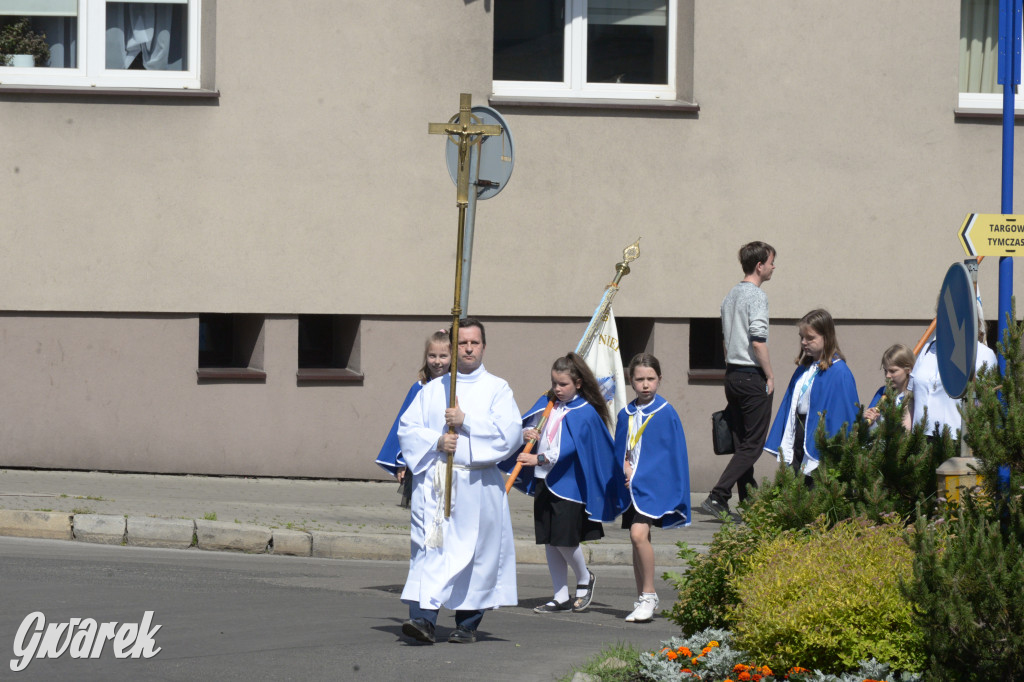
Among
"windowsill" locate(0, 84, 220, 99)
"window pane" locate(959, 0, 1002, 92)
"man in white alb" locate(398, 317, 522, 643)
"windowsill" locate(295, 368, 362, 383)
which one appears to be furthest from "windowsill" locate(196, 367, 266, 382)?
"window pane" locate(959, 0, 1002, 92)

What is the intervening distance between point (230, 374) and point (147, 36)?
321cm

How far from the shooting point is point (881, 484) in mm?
6559

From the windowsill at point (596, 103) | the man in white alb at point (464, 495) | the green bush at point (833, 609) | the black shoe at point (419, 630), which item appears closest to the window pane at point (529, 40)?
the windowsill at point (596, 103)

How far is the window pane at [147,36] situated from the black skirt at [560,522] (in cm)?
672

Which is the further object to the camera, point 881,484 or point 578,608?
point 578,608

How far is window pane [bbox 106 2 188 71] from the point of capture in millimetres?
13547

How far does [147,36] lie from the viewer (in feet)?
44.5

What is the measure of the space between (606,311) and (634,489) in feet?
6.62

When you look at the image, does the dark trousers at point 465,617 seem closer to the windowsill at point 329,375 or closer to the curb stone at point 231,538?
the curb stone at point 231,538

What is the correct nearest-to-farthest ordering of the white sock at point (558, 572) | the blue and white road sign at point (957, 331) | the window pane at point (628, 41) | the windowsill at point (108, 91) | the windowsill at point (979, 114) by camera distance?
the blue and white road sign at point (957, 331) < the white sock at point (558, 572) < the windowsill at point (108, 91) < the windowsill at point (979, 114) < the window pane at point (628, 41)

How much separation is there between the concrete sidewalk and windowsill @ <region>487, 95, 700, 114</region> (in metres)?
3.68

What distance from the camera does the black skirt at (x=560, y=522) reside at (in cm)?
866

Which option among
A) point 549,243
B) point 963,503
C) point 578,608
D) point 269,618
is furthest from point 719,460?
point 963,503

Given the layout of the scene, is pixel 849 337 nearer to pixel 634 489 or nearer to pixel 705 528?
pixel 705 528
